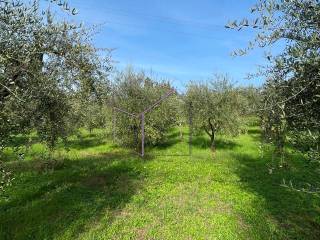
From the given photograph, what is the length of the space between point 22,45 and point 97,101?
3727 mm

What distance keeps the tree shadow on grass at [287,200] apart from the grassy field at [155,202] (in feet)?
0.10

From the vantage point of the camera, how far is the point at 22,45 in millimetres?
8688

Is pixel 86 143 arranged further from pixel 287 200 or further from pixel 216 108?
pixel 287 200

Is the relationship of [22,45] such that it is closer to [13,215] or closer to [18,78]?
[18,78]

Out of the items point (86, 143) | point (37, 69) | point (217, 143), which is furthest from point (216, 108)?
point (37, 69)

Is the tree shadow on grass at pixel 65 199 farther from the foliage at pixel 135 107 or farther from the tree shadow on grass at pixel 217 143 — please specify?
the tree shadow on grass at pixel 217 143

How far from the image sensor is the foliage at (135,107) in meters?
31.0

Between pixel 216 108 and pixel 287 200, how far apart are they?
56.9 ft

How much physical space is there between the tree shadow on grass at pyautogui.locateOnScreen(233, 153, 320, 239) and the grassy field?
31 millimetres

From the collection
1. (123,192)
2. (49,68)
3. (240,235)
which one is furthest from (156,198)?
(49,68)

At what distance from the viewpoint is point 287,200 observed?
15.0m

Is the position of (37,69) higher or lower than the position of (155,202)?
higher

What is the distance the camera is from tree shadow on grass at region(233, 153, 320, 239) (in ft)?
37.9

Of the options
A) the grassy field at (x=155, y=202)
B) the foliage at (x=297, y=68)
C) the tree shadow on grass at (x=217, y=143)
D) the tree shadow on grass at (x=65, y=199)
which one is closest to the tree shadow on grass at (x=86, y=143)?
the tree shadow on grass at (x=217, y=143)
